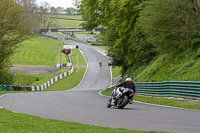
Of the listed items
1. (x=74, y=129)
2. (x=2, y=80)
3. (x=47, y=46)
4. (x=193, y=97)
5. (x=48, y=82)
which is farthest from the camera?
(x=47, y=46)

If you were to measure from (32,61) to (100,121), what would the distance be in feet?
257

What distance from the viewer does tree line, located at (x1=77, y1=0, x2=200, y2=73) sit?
24.1m

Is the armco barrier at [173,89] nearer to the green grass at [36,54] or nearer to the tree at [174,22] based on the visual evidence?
the tree at [174,22]

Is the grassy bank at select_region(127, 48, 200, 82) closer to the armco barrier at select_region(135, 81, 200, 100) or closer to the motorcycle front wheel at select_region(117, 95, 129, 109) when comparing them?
the armco barrier at select_region(135, 81, 200, 100)

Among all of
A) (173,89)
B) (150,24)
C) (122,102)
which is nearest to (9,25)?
(150,24)

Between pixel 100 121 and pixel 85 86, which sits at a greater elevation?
pixel 100 121

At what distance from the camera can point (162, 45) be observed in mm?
27812

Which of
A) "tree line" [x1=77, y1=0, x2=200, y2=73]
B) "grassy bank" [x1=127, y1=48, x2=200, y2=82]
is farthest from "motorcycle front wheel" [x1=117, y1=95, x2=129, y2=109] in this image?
"tree line" [x1=77, y1=0, x2=200, y2=73]

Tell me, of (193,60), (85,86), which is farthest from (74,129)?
(85,86)

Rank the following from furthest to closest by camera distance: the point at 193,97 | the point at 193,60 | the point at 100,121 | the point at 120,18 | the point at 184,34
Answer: the point at 120,18
the point at 184,34
the point at 193,60
the point at 193,97
the point at 100,121

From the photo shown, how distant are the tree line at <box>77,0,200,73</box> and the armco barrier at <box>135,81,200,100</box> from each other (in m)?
3.80

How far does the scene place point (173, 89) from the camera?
2061 centimetres

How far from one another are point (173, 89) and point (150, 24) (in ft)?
21.9

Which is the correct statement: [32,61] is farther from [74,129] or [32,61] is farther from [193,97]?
[74,129]
